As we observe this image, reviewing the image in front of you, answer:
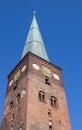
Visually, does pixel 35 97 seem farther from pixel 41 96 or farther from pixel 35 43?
pixel 35 43

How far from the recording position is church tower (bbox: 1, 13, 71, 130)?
25578mm

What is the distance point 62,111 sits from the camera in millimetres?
28859

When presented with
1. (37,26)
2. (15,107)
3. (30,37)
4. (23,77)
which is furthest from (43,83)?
(37,26)

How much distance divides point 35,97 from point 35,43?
12748 millimetres

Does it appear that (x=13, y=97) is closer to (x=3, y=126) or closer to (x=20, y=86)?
(x=20, y=86)

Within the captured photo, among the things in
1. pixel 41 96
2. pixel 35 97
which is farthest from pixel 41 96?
pixel 35 97

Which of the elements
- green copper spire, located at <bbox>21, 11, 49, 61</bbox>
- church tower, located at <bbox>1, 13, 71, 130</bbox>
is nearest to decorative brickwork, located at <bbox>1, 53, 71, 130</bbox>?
church tower, located at <bbox>1, 13, 71, 130</bbox>

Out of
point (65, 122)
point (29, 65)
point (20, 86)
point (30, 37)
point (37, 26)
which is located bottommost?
point (65, 122)

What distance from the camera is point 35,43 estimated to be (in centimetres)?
3806

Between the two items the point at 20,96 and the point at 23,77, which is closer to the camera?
the point at 20,96

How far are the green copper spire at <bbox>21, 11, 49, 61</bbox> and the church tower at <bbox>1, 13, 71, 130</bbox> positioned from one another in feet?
0.81

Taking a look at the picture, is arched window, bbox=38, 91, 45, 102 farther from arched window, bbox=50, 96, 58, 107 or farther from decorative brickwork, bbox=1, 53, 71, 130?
arched window, bbox=50, 96, 58, 107

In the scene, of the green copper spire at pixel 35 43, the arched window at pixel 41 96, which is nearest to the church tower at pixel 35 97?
the arched window at pixel 41 96

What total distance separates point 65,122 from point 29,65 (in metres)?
8.49
